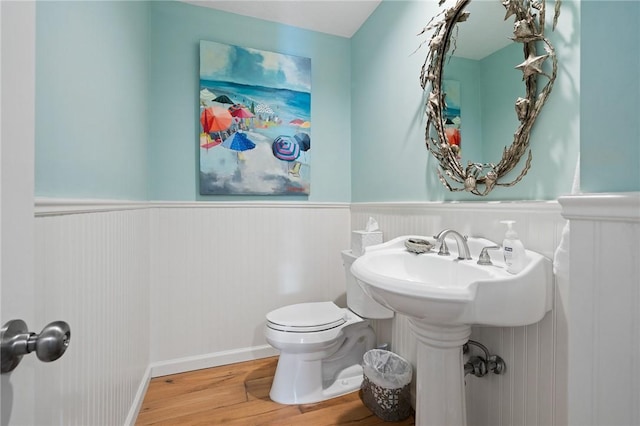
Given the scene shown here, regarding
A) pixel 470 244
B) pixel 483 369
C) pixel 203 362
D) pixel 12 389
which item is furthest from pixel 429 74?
pixel 203 362

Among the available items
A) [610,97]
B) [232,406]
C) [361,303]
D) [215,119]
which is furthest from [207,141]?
[610,97]

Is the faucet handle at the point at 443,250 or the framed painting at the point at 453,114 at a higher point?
the framed painting at the point at 453,114

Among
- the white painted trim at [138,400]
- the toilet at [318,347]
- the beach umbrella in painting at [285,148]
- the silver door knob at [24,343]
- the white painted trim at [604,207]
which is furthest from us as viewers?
the beach umbrella in painting at [285,148]

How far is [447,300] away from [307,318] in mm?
1035

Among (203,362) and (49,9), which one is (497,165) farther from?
(203,362)

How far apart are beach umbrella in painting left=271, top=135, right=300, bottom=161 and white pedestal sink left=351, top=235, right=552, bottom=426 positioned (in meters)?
1.06

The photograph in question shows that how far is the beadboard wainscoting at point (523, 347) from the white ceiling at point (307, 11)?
1.48m

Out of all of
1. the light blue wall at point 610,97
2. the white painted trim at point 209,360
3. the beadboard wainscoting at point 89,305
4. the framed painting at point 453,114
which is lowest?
the white painted trim at point 209,360

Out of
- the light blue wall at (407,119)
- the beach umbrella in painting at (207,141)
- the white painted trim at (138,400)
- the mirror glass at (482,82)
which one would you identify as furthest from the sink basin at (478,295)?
the beach umbrella in painting at (207,141)

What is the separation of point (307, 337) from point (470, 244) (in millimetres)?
901

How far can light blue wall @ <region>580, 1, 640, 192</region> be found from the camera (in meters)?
0.48

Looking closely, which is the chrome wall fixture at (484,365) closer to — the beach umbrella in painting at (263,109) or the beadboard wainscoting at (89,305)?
the beadboard wainscoting at (89,305)

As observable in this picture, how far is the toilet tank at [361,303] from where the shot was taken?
164 cm

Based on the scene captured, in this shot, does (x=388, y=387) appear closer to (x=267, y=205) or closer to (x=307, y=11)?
(x=267, y=205)
